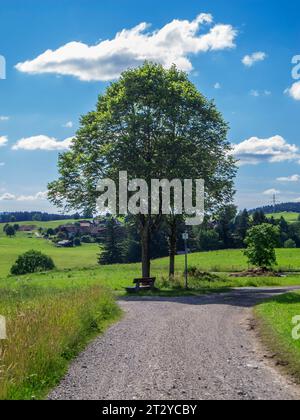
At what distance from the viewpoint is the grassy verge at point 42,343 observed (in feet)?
29.2

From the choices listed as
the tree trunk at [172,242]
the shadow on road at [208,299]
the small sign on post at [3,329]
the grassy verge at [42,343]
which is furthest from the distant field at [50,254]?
the small sign on post at [3,329]

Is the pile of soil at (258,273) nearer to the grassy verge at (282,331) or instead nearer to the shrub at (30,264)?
the grassy verge at (282,331)

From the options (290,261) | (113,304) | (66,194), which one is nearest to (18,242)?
(290,261)

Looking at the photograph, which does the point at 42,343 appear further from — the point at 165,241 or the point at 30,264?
the point at 165,241

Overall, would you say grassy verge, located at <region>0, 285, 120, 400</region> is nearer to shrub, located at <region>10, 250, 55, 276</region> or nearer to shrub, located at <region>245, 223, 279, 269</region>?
shrub, located at <region>245, 223, 279, 269</region>

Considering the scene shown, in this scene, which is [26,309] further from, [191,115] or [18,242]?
[18,242]

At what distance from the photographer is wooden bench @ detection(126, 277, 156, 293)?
102ft

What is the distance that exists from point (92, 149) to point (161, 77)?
672cm

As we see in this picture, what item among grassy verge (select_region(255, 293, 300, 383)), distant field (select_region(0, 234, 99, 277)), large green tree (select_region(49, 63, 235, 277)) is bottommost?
distant field (select_region(0, 234, 99, 277))

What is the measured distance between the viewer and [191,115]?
34062mm

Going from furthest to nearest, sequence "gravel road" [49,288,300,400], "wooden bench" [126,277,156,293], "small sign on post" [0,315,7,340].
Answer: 1. "wooden bench" [126,277,156,293]
2. "small sign on post" [0,315,7,340]
3. "gravel road" [49,288,300,400]

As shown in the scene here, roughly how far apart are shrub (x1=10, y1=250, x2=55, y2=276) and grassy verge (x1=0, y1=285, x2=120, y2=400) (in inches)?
2597

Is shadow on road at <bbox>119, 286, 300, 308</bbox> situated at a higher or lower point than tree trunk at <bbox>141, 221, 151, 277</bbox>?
lower

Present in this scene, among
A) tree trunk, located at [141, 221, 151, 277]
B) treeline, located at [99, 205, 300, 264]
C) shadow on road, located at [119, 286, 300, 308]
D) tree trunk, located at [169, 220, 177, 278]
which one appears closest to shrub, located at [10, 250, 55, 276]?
treeline, located at [99, 205, 300, 264]
